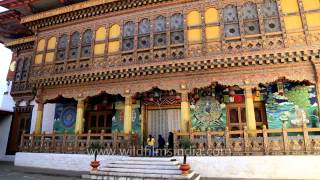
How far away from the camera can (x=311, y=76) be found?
978 cm

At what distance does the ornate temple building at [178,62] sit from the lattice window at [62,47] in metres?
0.07

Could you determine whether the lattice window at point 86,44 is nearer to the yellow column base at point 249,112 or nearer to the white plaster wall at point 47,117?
the white plaster wall at point 47,117

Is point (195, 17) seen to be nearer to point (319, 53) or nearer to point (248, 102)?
point (248, 102)

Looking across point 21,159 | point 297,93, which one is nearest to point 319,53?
point 297,93

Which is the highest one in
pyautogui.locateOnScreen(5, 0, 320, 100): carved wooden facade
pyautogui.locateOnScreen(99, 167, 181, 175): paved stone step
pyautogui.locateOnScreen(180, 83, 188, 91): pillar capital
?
pyautogui.locateOnScreen(5, 0, 320, 100): carved wooden facade

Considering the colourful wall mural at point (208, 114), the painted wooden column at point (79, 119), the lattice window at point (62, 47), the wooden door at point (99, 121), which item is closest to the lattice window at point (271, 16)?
the colourful wall mural at point (208, 114)

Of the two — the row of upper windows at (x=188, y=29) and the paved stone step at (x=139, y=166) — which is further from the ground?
the row of upper windows at (x=188, y=29)

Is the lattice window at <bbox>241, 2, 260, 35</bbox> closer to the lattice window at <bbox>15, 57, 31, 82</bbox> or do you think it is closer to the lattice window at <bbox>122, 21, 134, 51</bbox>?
the lattice window at <bbox>122, 21, 134, 51</bbox>

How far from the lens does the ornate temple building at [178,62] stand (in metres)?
10.2

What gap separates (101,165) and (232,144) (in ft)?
18.3

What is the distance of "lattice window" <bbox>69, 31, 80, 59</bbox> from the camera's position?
13344 mm

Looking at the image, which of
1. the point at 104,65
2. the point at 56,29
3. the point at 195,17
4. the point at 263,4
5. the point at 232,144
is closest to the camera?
the point at 232,144

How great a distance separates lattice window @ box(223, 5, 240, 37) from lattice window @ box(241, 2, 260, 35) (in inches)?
13.7

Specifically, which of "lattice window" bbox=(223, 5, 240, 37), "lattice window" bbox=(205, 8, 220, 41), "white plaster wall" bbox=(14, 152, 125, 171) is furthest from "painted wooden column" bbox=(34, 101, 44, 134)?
"lattice window" bbox=(223, 5, 240, 37)
